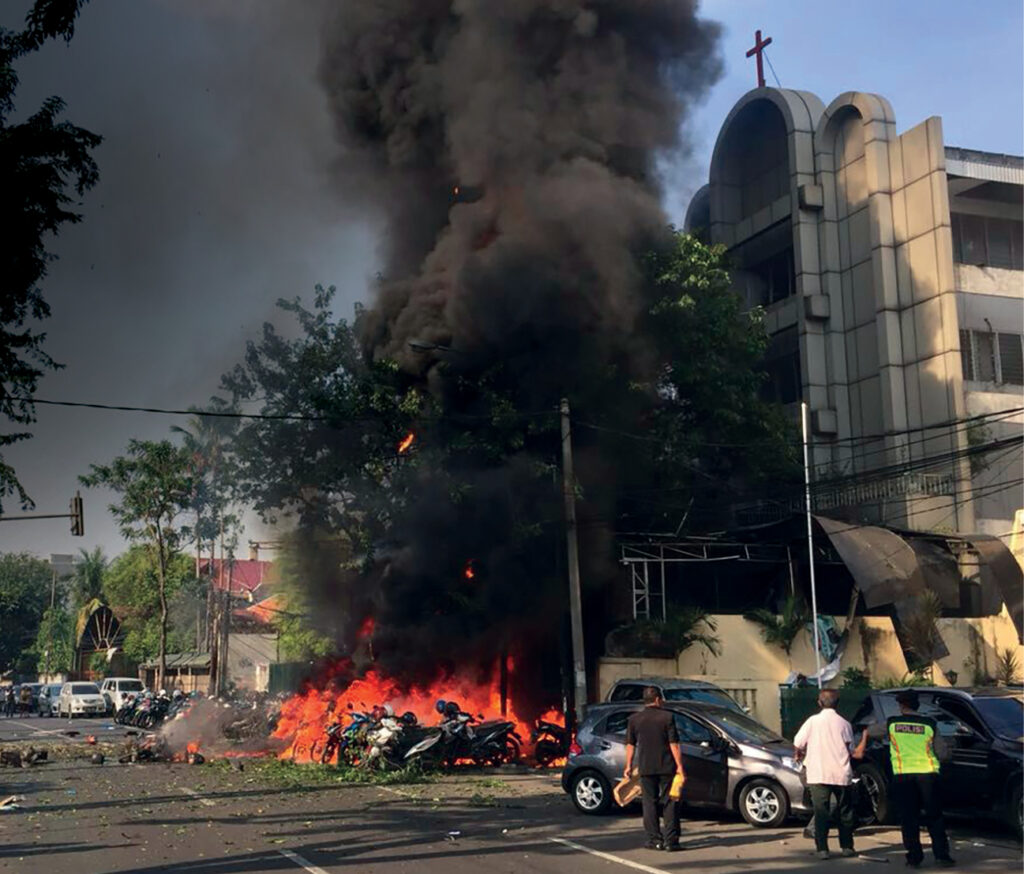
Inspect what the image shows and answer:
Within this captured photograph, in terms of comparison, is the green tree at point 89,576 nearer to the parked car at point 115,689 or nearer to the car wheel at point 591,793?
the parked car at point 115,689

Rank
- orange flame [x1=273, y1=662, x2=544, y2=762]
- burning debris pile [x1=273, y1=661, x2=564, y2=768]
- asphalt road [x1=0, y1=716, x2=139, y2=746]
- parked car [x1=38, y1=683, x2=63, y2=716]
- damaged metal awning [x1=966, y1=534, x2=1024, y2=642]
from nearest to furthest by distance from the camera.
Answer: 1. burning debris pile [x1=273, y1=661, x2=564, y2=768]
2. orange flame [x1=273, y1=662, x2=544, y2=762]
3. damaged metal awning [x1=966, y1=534, x2=1024, y2=642]
4. asphalt road [x1=0, y1=716, x2=139, y2=746]
5. parked car [x1=38, y1=683, x2=63, y2=716]

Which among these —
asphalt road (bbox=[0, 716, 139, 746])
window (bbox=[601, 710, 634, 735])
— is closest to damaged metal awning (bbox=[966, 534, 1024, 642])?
window (bbox=[601, 710, 634, 735])

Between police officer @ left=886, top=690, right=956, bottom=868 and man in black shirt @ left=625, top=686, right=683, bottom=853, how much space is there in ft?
6.82

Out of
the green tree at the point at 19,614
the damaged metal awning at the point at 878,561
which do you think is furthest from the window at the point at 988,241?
the green tree at the point at 19,614

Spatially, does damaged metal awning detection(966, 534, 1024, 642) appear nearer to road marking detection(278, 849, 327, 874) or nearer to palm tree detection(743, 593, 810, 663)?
palm tree detection(743, 593, 810, 663)

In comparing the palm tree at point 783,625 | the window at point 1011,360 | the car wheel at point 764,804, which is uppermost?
the window at point 1011,360

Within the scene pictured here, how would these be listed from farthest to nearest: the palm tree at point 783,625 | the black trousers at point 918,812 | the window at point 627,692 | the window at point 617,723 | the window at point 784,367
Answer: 1. the window at point 784,367
2. the palm tree at point 783,625
3. the window at point 627,692
4. the window at point 617,723
5. the black trousers at point 918,812

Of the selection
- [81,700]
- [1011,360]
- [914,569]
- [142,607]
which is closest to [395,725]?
[914,569]

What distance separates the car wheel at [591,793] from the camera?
45.0 ft

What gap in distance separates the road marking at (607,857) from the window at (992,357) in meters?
27.2

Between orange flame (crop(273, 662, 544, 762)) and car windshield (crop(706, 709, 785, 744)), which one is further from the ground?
car windshield (crop(706, 709, 785, 744))

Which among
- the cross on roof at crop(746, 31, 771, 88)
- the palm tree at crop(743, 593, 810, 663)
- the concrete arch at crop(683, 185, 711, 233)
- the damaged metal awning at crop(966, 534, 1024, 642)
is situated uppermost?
the cross on roof at crop(746, 31, 771, 88)

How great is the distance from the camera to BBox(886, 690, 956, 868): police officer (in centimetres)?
996

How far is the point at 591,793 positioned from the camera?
1382 cm
